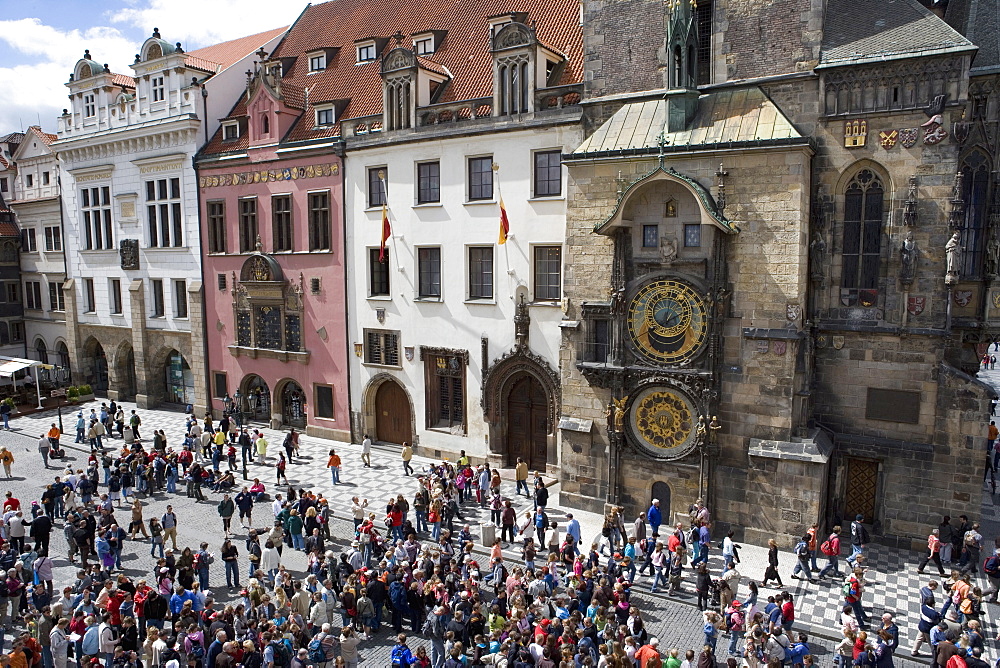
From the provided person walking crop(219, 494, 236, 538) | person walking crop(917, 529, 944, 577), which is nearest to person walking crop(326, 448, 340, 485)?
person walking crop(219, 494, 236, 538)

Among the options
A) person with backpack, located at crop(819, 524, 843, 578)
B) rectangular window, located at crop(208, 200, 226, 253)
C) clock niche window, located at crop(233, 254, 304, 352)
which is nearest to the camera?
person with backpack, located at crop(819, 524, 843, 578)

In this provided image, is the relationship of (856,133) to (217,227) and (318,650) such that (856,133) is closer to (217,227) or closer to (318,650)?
(318,650)

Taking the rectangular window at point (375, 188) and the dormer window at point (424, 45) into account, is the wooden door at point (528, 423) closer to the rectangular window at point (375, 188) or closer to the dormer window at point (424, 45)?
the rectangular window at point (375, 188)

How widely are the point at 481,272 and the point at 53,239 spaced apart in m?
33.3

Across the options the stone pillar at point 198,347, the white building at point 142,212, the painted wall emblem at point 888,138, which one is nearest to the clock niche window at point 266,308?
the stone pillar at point 198,347

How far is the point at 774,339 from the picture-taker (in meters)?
22.2

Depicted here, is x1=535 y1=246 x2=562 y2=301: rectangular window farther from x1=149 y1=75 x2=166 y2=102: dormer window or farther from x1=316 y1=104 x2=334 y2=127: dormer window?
x1=149 y1=75 x2=166 y2=102: dormer window

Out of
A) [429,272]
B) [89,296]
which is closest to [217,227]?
[89,296]

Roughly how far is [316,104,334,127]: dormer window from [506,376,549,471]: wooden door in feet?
51.4

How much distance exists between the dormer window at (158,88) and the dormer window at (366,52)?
1119cm

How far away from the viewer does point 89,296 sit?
45906 millimetres

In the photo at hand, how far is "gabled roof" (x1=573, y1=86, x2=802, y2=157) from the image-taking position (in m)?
22.1

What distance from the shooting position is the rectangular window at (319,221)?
34312 mm

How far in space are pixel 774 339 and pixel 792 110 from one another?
6.94 metres
